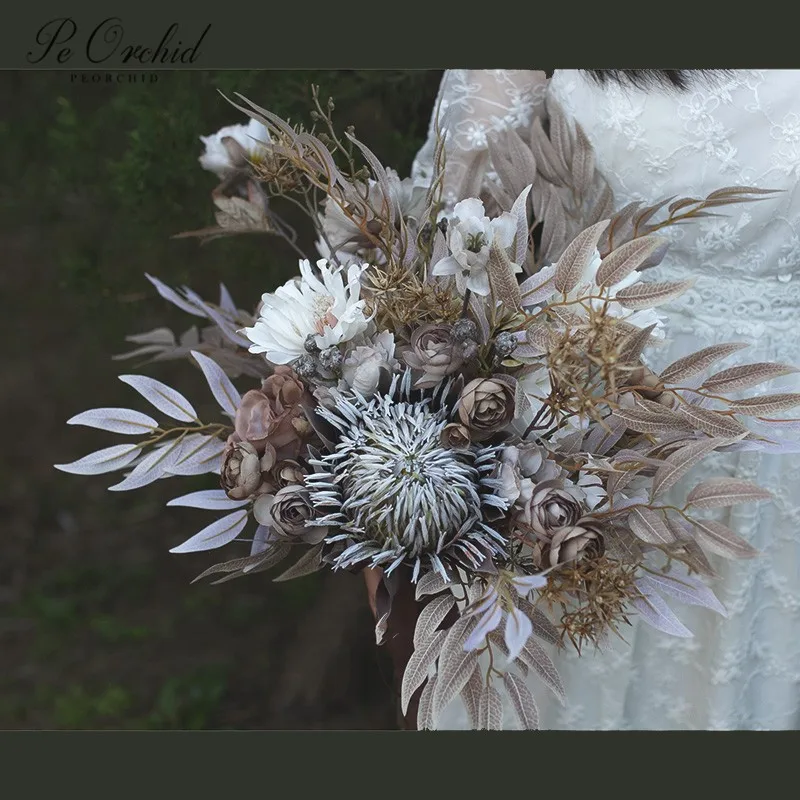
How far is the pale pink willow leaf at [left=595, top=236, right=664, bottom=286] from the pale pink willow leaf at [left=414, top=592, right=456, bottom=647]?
10.5 inches

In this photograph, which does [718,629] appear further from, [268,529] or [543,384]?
[268,529]

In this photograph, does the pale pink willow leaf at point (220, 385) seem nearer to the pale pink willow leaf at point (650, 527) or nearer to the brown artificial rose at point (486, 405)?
the brown artificial rose at point (486, 405)

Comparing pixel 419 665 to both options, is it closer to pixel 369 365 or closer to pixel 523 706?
pixel 523 706

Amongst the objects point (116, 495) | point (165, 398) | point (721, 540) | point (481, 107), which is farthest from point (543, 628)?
point (116, 495)

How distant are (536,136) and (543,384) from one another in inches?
10.6

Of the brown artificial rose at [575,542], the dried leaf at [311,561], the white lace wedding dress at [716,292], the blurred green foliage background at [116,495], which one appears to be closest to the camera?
the brown artificial rose at [575,542]

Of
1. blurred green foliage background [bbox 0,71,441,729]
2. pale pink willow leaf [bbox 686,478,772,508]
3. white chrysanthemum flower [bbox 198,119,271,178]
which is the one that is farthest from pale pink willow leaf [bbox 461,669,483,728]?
blurred green foliage background [bbox 0,71,441,729]

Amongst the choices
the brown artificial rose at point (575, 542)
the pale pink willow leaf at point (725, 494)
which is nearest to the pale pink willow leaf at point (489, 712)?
the brown artificial rose at point (575, 542)

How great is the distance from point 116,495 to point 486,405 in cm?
143

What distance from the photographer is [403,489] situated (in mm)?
592

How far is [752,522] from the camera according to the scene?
0.89 metres

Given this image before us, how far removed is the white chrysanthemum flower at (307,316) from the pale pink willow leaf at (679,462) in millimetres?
257

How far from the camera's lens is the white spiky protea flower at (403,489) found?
0.60m

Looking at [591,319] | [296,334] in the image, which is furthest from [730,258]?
[296,334]
